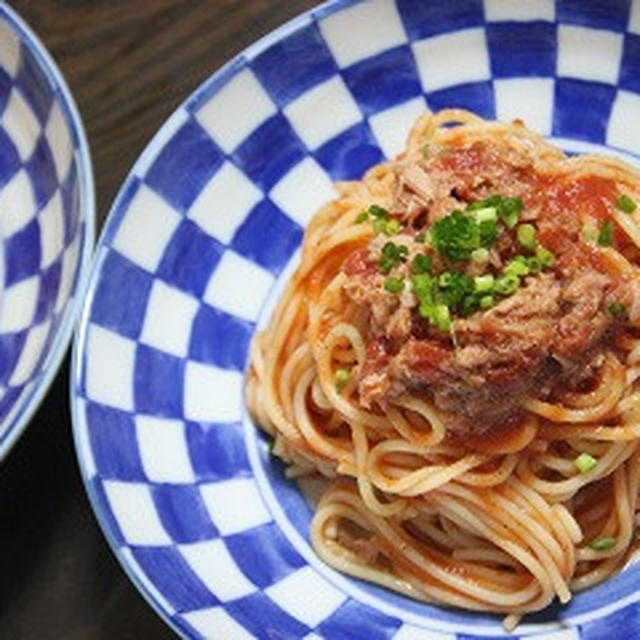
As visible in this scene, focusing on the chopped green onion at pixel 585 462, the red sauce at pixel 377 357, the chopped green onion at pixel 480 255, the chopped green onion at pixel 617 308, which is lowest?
the chopped green onion at pixel 585 462

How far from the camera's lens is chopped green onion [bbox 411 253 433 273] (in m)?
2.13

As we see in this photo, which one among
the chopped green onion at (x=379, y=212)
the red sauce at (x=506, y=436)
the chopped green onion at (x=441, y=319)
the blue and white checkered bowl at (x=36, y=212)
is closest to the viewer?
the chopped green onion at (x=441, y=319)

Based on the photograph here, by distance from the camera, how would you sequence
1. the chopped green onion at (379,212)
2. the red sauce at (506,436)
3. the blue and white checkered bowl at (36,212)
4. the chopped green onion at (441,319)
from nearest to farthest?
the chopped green onion at (441,319) → the red sauce at (506,436) → the chopped green onion at (379,212) → the blue and white checkered bowl at (36,212)

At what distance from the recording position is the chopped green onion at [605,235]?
2.21m

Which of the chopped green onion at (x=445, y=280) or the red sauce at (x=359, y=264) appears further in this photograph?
the red sauce at (x=359, y=264)

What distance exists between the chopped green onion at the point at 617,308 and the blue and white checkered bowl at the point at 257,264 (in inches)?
18.8

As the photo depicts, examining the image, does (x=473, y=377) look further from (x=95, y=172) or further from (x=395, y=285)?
(x=95, y=172)

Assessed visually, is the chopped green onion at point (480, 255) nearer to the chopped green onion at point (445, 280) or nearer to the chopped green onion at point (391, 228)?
the chopped green onion at point (445, 280)

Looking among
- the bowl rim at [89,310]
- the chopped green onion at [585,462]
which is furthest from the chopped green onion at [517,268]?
the bowl rim at [89,310]

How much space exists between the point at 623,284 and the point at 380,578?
68cm

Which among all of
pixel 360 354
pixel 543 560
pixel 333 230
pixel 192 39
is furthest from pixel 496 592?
pixel 192 39

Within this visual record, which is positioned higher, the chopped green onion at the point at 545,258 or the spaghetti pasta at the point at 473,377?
the chopped green onion at the point at 545,258

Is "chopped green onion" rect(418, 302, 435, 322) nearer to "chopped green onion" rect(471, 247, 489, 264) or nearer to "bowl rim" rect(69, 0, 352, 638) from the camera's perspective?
"chopped green onion" rect(471, 247, 489, 264)

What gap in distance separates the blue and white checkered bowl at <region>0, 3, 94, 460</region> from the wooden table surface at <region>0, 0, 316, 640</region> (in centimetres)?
12
